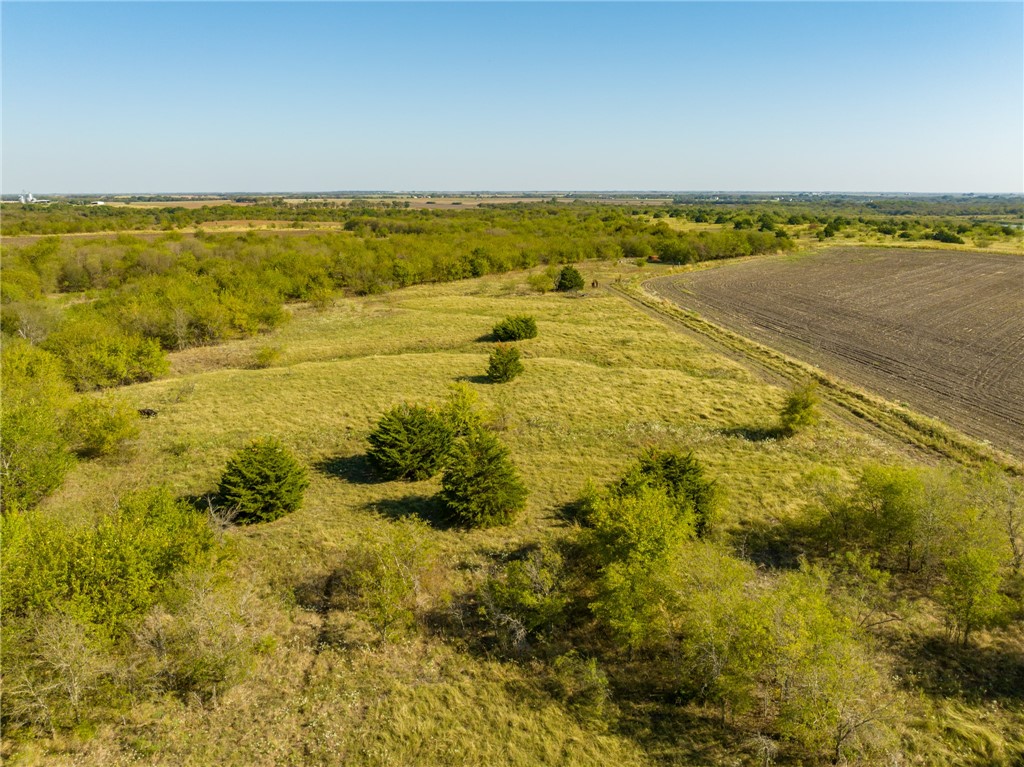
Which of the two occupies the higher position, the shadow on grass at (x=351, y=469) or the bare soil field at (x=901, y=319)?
the bare soil field at (x=901, y=319)

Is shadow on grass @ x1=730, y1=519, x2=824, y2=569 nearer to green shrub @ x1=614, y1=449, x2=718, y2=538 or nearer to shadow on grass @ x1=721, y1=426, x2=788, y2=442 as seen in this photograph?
green shrub @ x1=614, y1=449, x2=718, y2=538

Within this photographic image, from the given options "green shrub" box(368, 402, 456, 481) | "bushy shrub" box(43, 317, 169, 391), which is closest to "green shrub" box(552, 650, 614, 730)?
"green shrub" box(368, 402, 456, 481)

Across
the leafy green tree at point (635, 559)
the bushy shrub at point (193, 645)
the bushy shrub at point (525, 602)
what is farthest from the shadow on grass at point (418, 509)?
the bushy shrub at point (193, 645)

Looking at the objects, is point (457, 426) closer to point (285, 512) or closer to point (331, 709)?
point (285, 512)

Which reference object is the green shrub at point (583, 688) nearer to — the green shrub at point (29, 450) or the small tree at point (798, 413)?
the green shrub at point (29, 450)

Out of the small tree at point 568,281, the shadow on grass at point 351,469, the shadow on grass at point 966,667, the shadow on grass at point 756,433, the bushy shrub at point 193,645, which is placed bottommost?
the shadow on grass at point 966,667

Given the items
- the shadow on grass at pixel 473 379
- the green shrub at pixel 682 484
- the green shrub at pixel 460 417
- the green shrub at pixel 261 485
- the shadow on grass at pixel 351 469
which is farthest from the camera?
the shadow on grass at pixel 473 379

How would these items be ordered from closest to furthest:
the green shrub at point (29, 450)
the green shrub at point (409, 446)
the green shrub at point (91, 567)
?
the green shrub at point (91, 567) < the green shrub at point (29, 450) < the green shrub at point (409, 446)

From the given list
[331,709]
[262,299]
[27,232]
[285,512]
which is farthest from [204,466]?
[27,232]
